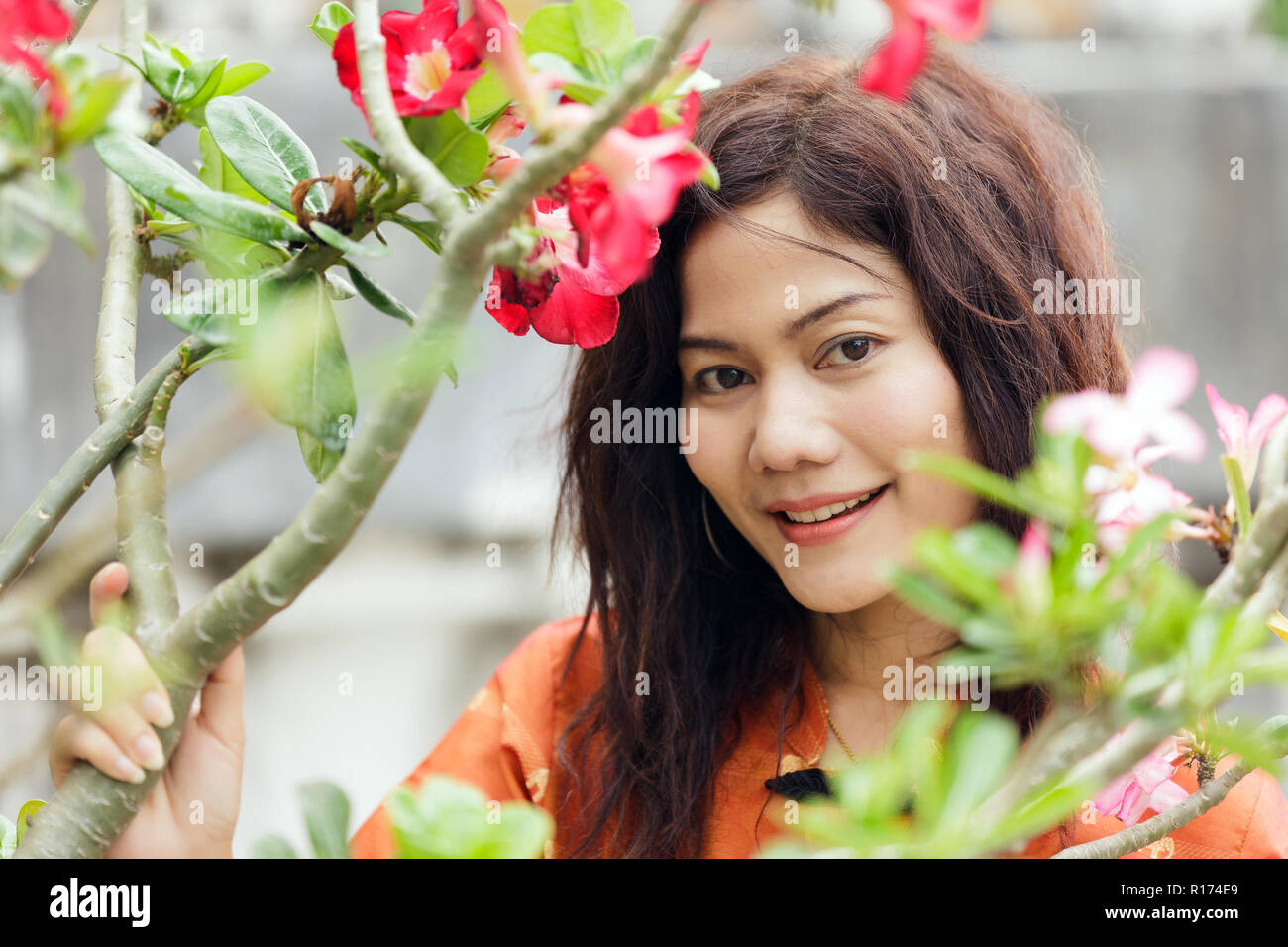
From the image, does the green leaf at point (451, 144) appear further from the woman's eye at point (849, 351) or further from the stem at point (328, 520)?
the woman's eye at point (849, 351)

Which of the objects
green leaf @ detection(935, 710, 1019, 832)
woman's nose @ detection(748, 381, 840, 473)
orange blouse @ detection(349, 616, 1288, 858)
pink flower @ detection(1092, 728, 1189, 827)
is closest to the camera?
green leaf @ detection(935, 710, 1019, 832)

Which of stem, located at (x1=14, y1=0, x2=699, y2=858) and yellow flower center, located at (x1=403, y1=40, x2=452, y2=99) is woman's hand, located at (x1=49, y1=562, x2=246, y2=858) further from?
yellow flower center, located at (x1=403, y1=40, x2=452, y2=99)

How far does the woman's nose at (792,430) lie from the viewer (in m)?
0.87

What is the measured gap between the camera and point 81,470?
1.62 ft

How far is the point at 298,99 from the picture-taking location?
6.97 ft

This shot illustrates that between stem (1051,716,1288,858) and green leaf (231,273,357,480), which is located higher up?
green leaf (231,273,357,480)

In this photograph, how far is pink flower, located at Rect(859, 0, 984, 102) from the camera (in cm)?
33

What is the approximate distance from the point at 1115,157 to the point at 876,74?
7.17ft

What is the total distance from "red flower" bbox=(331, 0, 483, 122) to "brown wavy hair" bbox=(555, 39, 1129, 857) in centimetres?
49

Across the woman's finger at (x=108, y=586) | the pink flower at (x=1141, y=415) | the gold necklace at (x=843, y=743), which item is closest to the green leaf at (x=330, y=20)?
the woman's finger at (x=108, y=586)

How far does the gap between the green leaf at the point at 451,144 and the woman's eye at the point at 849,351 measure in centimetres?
48

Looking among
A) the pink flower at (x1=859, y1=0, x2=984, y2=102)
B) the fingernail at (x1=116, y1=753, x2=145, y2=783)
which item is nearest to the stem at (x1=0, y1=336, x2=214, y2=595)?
the fingernail at (x1=116, y1=753, x2=145, y2=783)

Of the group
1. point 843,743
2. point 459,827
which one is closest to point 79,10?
point 459,827
